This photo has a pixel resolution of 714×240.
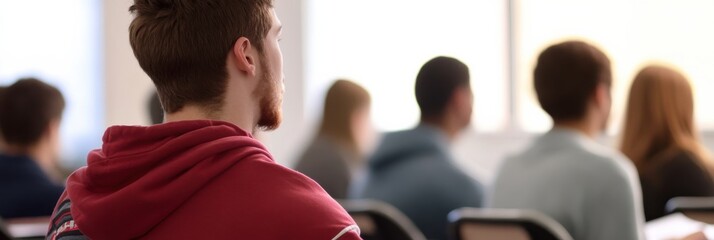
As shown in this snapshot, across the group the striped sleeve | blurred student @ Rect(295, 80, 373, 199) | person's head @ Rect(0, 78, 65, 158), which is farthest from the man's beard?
blurred student @ Rect(295, 80, 373, 199)

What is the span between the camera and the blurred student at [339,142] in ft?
15.1

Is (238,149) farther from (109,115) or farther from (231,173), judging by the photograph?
(109,115)

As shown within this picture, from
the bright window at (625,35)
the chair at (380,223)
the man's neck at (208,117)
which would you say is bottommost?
the bright window at (625,35)

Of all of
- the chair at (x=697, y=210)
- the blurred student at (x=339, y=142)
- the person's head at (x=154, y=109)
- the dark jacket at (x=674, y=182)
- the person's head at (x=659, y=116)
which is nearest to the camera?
the chair at (x=697, y=210)

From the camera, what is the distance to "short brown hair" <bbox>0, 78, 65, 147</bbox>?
4.26 meters

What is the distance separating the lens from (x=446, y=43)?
8102mm

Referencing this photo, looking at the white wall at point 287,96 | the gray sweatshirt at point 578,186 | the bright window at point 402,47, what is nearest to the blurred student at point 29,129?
the gray sweatshirt at point 578,186

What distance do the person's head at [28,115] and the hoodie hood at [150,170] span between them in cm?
294

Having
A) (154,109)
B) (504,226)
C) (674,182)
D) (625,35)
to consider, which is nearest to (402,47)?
(625,35)

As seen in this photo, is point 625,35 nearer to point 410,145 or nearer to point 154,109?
point 410,145

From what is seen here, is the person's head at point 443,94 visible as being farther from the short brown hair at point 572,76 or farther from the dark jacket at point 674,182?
the short brown hair at point 572,76

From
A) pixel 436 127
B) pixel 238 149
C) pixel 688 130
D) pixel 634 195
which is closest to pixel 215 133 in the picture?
pixel 238 149

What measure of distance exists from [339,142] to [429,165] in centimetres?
72

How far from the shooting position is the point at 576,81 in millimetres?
3117
